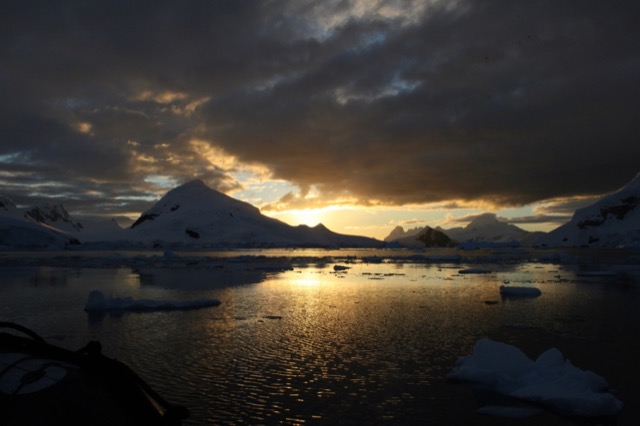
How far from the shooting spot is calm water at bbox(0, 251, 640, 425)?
24.6 ft

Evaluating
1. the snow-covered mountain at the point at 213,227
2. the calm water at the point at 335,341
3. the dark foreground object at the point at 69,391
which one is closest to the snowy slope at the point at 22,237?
the snow-covered mountain at the point at 213,227

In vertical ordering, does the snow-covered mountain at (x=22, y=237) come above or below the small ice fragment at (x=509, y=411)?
above

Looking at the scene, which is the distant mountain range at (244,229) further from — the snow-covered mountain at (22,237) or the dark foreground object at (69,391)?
the dark foreground object at (69,391)

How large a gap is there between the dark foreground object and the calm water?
133 inches

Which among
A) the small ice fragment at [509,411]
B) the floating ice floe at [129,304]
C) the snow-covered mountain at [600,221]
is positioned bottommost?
the small ice fragment at [509,411]

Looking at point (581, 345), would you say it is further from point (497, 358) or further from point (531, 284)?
point (531, 284)

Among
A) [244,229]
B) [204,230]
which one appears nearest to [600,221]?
[244,229]

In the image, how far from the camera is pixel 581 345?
1148cm

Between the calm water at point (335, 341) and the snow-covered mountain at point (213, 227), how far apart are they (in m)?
113

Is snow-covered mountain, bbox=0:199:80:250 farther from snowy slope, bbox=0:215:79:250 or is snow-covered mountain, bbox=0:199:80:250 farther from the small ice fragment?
the small ice fragment

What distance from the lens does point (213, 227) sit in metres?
151

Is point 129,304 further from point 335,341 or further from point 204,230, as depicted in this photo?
point 204,230

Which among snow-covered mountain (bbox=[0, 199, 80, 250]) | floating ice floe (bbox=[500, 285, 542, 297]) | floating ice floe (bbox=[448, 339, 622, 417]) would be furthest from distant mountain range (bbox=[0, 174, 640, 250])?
floating ice floe (bbox=[448, 339, 622, 417])

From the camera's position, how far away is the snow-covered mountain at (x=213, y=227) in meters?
141
